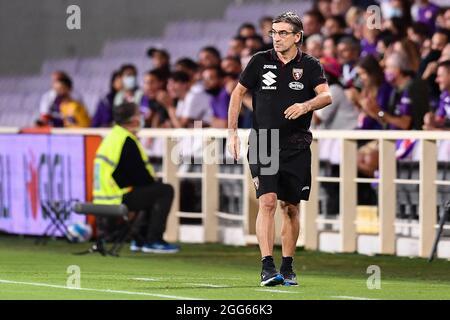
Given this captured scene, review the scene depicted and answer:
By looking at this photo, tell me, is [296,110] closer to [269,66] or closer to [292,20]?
[269,66]

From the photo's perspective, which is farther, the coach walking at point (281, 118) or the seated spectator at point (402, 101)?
the seated spectator at point (402, 101)

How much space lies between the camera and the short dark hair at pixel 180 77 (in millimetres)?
20844

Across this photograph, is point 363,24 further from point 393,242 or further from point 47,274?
point 47,274

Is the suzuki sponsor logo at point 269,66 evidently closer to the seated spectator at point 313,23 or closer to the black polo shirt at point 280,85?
the black polo shirt at point 280,85

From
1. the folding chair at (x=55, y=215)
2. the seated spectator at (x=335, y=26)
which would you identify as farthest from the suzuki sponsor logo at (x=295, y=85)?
the seated spectator at (x=335, y=26)

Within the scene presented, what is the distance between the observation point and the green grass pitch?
39.3 feet

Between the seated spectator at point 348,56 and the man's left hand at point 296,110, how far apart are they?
618 centimetres

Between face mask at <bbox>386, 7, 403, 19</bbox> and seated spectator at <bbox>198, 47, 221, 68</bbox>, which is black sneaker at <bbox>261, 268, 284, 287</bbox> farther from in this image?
seated spectator at <bbox>198, 47, 221, 68</bbox>

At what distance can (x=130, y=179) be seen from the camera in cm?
1741

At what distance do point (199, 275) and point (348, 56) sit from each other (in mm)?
5391

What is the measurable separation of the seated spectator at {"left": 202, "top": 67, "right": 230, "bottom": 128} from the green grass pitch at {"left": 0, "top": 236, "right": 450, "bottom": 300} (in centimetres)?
168

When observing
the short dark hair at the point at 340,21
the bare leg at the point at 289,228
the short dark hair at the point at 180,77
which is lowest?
the bare leg at the point at 289,228

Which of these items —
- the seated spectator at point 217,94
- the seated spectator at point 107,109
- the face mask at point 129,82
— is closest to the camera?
the seated spectator at point 217,94

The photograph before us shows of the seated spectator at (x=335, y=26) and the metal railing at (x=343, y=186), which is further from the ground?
the seated spectator at (x=335, y=26)
